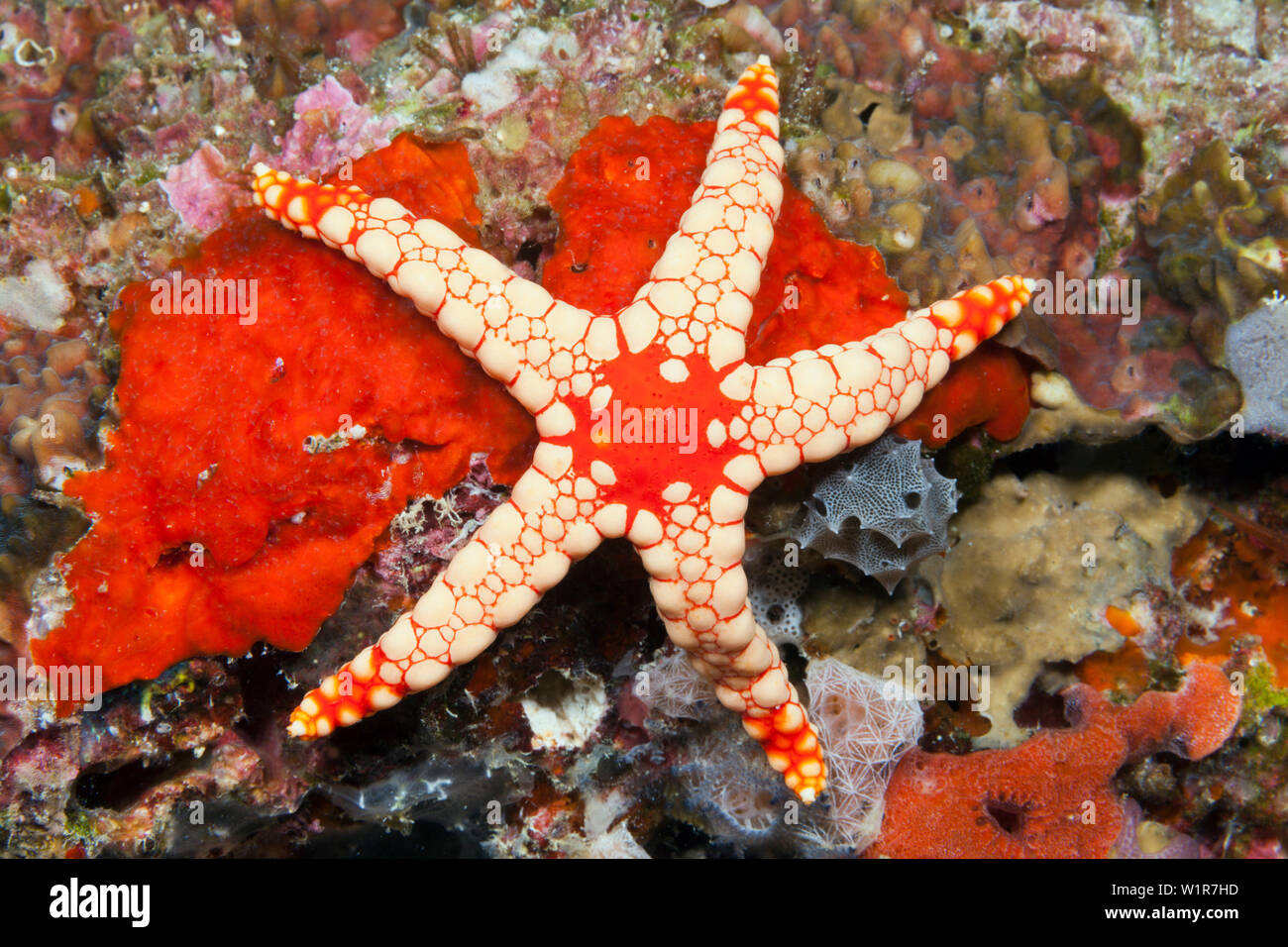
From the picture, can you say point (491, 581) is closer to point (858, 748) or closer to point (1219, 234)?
point (858, 748)

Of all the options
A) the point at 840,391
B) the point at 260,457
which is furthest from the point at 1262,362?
the point at 260,457

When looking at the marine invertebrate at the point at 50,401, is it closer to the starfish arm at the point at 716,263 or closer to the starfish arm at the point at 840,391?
the starfish arm at the point at 716,263

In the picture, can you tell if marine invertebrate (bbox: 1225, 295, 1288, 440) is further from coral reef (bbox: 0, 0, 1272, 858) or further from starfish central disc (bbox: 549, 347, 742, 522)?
starfish central disc (bbox: 549, 347, 742, 522)

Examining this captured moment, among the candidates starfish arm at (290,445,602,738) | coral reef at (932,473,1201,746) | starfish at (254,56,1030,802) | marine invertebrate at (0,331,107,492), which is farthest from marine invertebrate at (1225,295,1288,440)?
marine invertebrate at (0,331,107,492)

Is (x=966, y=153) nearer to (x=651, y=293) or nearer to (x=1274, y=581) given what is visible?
(x=651, y=293)

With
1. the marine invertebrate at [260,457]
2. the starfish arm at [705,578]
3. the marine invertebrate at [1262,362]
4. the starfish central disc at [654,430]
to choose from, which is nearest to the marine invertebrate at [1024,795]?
the starfish arm at [705,578]
